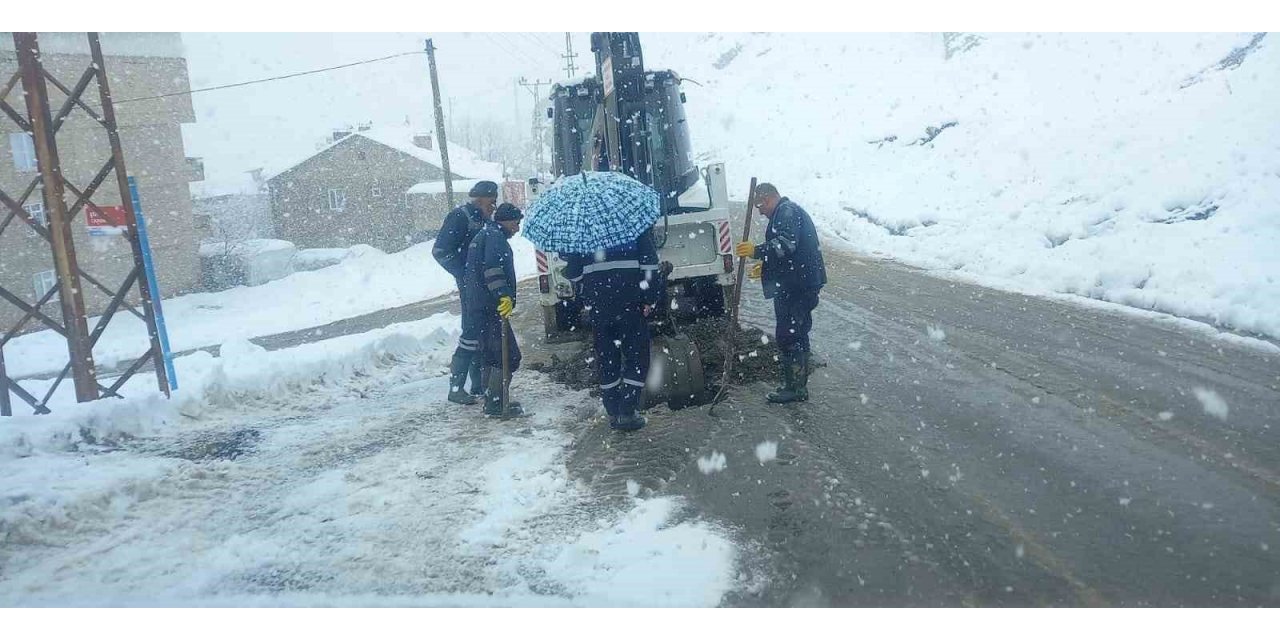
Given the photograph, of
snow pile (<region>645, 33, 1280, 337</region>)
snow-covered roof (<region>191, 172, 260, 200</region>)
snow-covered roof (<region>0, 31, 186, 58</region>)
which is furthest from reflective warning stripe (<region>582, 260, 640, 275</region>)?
snow-covered roof (<region>191, 172, 260, 200</region>)

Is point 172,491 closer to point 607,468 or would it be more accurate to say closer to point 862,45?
point 607,468

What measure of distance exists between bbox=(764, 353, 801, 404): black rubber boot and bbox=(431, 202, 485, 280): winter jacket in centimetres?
273

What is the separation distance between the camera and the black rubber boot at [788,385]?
5.92 m

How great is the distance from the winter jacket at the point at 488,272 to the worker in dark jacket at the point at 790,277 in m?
1.83

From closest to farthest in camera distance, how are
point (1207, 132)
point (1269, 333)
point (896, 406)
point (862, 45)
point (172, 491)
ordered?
1. point (172, 491)
2. point (896, 406)
3. point (1269, 333)
4. point (1207, 132)
5. point (862, 45)

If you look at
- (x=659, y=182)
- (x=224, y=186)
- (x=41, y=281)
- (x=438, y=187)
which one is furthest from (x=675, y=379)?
(x=224, y=186)

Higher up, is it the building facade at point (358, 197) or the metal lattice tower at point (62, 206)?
the building facade at point (358, 197)

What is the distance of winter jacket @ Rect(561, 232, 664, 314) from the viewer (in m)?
5.52

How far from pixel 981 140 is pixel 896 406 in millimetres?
17297

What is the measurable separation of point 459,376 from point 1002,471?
4261 mm

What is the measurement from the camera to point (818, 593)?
3350 millimetres

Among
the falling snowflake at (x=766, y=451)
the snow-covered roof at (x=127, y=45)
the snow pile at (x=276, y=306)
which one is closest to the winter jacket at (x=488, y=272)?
the falling snowflake at (x=766, y=451)

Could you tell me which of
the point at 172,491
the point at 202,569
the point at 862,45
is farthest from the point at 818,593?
the point at 862,45

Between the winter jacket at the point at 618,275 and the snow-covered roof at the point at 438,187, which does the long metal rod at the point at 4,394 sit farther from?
the snow-covered roof at the point at 438,187
